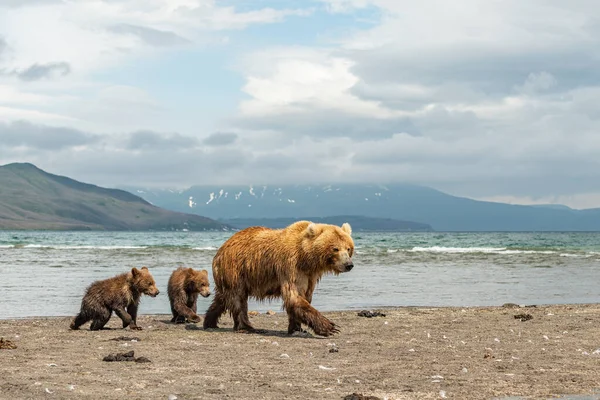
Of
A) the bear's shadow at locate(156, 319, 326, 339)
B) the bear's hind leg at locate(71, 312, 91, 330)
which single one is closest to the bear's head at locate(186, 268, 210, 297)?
the bear's shadow at locate(156, 319, 326, 339)

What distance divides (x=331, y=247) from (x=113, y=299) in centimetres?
409

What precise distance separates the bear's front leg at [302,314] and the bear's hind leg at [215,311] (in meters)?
1.55

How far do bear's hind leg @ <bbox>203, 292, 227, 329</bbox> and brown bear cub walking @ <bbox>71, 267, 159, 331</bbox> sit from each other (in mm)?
1130

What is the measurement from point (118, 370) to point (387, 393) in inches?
125

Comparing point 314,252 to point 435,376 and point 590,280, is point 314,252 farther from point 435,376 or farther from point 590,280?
point 590,280

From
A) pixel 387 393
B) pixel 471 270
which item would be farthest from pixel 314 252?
pixel 471 270

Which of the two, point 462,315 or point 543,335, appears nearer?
point 543,335

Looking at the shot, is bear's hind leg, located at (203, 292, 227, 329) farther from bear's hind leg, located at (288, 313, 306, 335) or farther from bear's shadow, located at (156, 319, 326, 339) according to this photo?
bear's hind leg, located at (288, 313, 306, 335)

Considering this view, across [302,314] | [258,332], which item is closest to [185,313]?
[258,332]

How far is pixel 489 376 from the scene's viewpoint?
888 cm

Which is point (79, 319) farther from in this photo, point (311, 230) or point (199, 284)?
point (311, 230)

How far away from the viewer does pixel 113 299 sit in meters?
13.9

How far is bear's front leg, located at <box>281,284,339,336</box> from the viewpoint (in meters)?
12.4

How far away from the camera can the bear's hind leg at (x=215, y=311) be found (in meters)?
13.9
